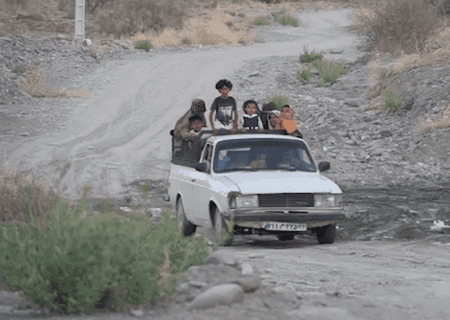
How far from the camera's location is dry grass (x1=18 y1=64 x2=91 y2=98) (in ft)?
76.5

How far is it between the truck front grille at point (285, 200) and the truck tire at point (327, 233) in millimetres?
623

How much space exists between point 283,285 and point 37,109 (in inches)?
658

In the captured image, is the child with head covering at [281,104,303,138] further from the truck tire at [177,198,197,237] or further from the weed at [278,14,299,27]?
the weed at [278,14,299,27]

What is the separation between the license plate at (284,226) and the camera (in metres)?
8.21

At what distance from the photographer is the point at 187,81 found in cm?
2486

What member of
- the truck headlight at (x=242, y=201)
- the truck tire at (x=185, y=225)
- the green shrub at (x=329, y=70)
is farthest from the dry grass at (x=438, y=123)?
the truck headlight at (x=242, y=201)

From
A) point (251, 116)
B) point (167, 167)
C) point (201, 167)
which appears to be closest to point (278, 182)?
point (201, 167)

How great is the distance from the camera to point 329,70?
24219 millimetres

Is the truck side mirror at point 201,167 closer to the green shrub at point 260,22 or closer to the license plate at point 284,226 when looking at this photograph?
the license plate at point 284,226

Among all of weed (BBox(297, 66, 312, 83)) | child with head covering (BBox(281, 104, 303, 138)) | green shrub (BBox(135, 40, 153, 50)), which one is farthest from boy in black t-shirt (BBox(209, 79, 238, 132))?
green shrub (BBox(135, 40, 153, 50))

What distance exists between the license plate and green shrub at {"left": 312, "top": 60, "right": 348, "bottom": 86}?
52.1 feet

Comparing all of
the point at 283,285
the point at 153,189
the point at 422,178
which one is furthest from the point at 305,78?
the point at 283,285

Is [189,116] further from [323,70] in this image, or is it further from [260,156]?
[323,70]

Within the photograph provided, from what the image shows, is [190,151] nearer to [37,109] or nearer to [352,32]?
[37,109]
